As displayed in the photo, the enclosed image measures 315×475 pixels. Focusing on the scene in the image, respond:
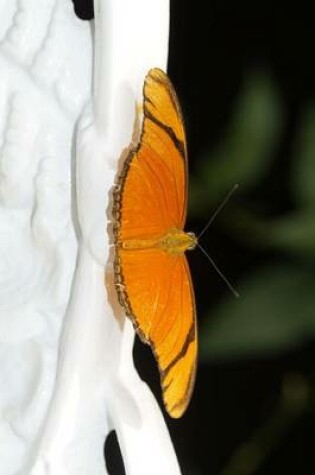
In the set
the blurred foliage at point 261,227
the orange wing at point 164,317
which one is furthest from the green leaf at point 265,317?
the orange wing at point 164,317

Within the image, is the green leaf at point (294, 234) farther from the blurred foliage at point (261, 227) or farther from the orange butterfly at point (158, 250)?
the orange butterfly at point (158, 250)

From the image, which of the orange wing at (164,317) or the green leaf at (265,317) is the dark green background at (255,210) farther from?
the orange wing at (164,317)

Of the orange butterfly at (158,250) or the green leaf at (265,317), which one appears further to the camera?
the green leaf at (265,317)

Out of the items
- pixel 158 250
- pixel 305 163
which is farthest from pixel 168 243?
pixel 305 163

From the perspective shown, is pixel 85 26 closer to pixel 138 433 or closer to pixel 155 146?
pixel 155 146

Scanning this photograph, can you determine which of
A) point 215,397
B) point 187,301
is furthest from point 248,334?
point 187,301

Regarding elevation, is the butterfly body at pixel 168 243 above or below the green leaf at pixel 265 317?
above

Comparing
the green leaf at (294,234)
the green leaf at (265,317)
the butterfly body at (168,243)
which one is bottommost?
the green leaf at (265,317)

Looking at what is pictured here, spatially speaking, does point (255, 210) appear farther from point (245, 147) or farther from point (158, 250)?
point (158, 250)

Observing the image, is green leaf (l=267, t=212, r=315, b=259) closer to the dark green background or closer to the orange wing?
the dark green background
